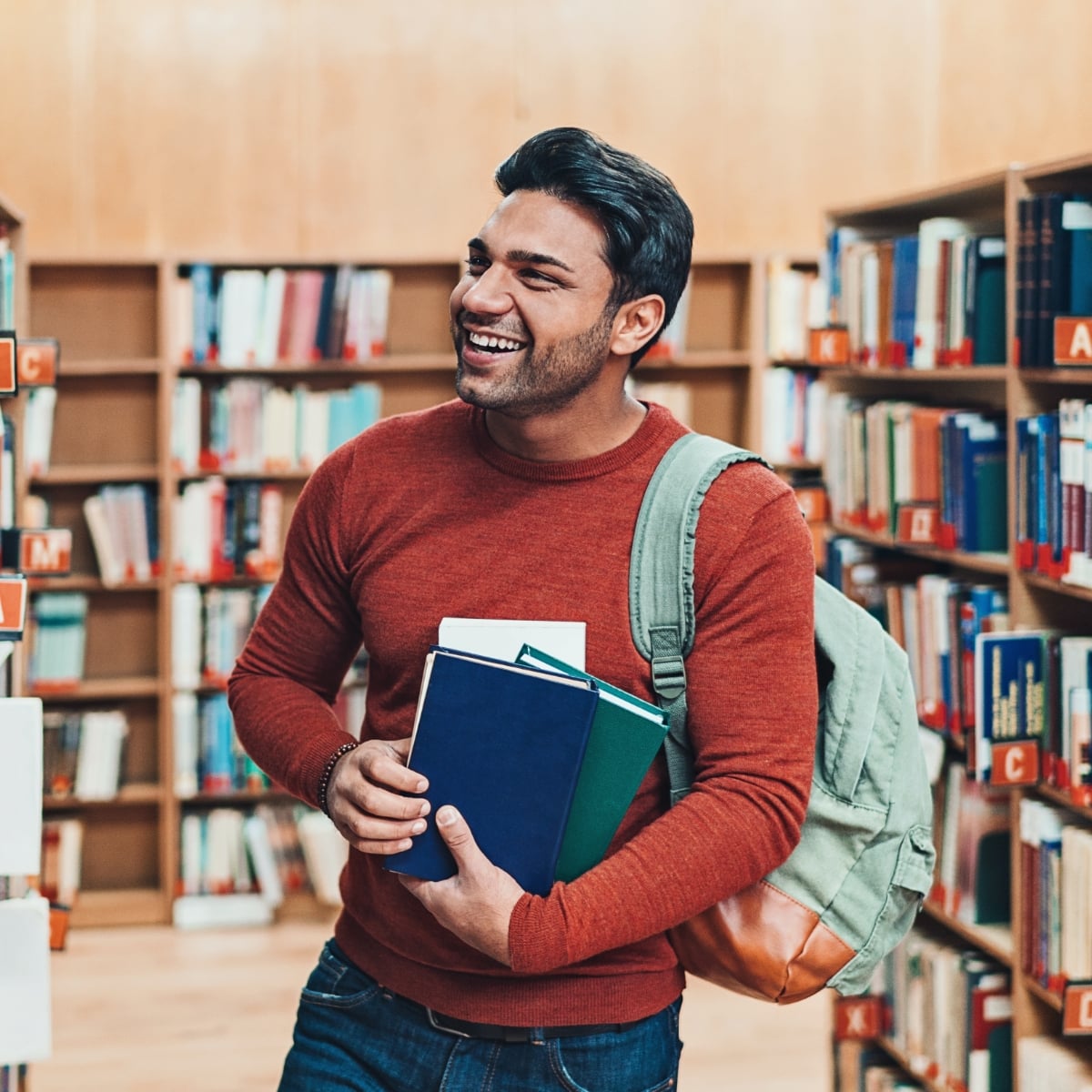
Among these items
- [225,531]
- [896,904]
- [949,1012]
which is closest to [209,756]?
[225,531]

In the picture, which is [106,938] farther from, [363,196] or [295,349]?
[363,196]

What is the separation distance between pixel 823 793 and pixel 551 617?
1.15ft

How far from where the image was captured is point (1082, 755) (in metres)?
2.41

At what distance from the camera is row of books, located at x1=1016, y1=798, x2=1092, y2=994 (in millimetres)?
2443

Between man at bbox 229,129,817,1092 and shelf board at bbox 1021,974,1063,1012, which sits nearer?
man at bbox 229,129,817,1092

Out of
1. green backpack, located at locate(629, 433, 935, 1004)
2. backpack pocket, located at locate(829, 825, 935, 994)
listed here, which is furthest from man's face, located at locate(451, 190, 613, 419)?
backpack pocket, located at locate(829, 825, 935, 994)

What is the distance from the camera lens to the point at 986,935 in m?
2.76

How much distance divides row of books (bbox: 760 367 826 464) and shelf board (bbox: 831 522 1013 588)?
1859mm

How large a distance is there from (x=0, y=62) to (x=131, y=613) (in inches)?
71.6

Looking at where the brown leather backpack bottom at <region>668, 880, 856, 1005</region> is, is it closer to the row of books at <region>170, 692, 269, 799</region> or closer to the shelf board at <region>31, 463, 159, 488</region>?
the row of books at <region>170, 692, 269, 799</region>

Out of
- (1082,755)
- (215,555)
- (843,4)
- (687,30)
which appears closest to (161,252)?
(215,555)

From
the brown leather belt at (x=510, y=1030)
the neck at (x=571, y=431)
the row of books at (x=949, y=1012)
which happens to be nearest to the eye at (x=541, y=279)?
the neck at (x=571, y=431)

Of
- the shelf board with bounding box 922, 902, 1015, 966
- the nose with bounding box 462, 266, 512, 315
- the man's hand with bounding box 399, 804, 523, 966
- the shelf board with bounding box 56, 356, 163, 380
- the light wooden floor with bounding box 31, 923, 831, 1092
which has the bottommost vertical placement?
the light wooden floor with bounding box 31, 923, 831, 1092

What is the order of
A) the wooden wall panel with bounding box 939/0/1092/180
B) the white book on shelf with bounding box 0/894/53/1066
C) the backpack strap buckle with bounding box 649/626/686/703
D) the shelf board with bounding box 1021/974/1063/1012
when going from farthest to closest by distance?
the wooden wall panel with bounding box 939/0/1092/180
the shelf board with bounding box 1021/974/1063/1012
the white book on shelf with bounding box 0/894/53/1066
the backpack strap buckle with bounding box 649/626/686/703
